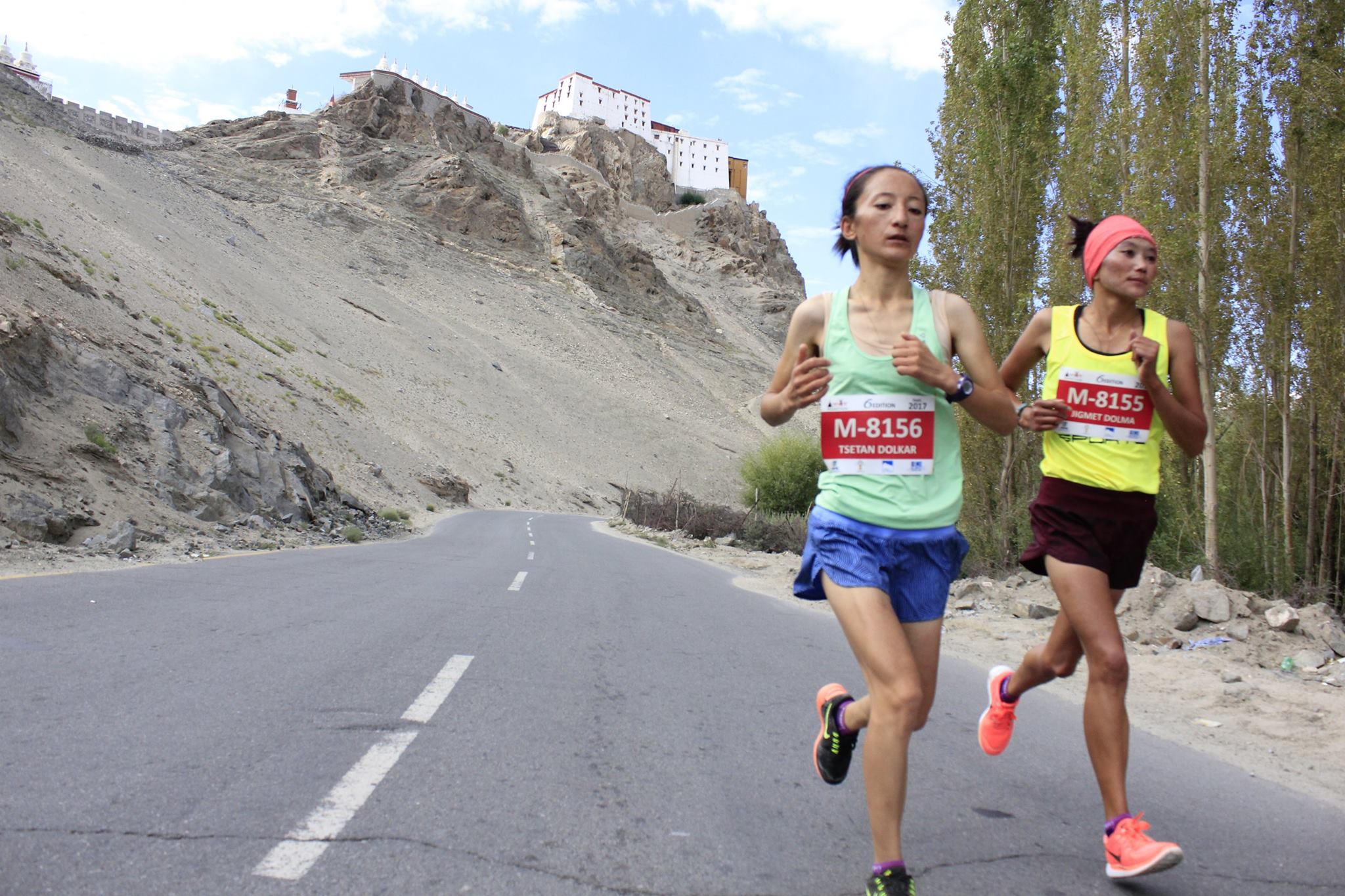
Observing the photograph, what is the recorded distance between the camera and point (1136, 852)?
2.90m

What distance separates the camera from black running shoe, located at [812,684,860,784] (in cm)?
324

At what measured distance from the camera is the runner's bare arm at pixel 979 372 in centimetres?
299

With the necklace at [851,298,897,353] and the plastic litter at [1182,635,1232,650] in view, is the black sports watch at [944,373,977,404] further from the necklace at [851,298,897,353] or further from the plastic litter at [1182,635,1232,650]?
the plastic litter at [1182,635,1232,650]

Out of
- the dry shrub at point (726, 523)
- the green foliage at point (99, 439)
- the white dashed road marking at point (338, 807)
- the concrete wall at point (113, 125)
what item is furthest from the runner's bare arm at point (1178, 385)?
the concrete wall at point (113, 125)

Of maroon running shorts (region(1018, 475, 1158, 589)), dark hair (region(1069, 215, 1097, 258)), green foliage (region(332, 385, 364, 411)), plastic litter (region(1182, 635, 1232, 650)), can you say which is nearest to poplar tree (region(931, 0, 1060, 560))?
plastic litter (region(1182, 635, 1232, 650))

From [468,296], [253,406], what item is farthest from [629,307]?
[253,406]

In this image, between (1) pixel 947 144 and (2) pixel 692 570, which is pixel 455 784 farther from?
(1) pixel 947 144

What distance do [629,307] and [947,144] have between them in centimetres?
7251

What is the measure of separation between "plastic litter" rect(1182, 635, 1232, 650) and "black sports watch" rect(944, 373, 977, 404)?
6.27 meters

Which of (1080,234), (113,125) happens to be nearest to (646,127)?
(113,125)

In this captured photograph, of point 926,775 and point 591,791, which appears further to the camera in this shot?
point 926,775

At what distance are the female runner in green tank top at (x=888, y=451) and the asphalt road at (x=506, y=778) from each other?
665mm

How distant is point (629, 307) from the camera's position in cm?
8794

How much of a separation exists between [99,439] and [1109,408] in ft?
52.5
